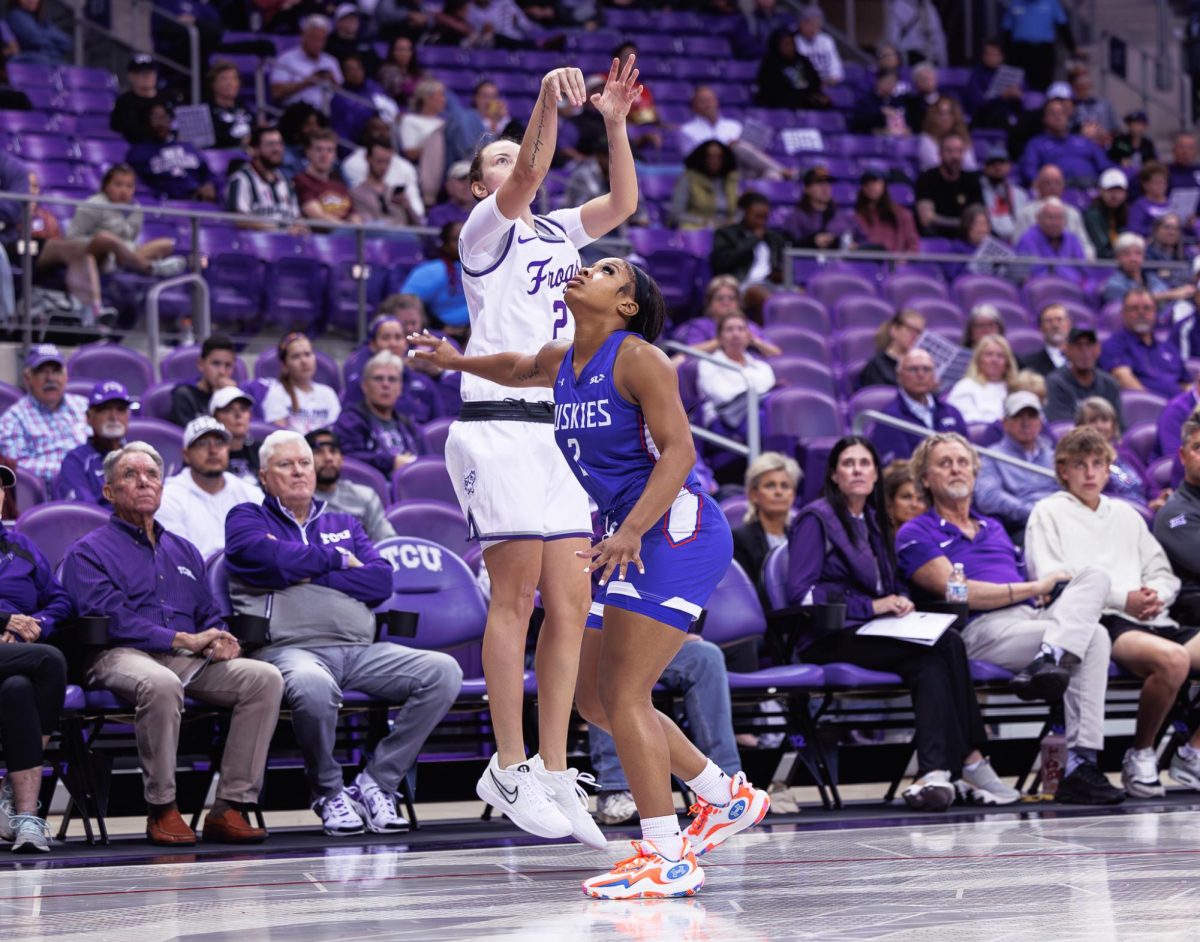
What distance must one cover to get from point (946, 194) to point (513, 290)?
34.1ft

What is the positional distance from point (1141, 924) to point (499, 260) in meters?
2.60

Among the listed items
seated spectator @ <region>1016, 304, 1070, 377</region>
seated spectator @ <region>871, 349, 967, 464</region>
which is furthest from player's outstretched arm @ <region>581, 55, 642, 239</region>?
seated spectator @ <region>1016, 304, 1070, 377</region>

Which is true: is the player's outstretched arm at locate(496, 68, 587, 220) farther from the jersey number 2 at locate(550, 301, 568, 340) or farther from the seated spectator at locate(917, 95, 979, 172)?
the seated spectator at locate(917, 95, 979, 172)

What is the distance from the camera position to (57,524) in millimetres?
7383

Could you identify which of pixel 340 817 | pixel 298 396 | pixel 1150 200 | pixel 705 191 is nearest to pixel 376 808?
pixel 340 817

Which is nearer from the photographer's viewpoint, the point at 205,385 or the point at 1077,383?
the point at 205,385

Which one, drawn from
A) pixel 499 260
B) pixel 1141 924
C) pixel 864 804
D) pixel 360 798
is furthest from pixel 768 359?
pixel 1141 924

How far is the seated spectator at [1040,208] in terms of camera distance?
14648 millimetres

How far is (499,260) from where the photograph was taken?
541cm

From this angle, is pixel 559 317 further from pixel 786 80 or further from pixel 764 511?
pixel 786 80

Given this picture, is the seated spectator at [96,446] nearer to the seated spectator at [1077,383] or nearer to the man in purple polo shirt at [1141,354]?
the seated spectator at [1077,383]

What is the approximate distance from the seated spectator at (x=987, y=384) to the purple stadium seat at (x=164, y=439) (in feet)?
15.1

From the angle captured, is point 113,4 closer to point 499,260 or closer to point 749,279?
point 749,279

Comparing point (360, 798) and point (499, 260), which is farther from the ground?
point (499, 260)
